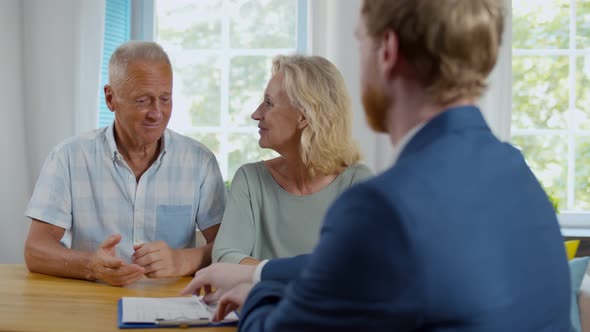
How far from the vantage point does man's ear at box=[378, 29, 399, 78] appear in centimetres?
101

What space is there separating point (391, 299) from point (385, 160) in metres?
2.99

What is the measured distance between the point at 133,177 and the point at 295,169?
0.56 metres

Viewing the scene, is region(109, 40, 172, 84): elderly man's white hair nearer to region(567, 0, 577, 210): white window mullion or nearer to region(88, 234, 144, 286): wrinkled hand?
region(88, 234, 144, 286): wrinkled hand

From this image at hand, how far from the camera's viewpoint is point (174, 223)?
248cm

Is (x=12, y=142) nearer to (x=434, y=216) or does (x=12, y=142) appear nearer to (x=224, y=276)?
(x=224, y=276)

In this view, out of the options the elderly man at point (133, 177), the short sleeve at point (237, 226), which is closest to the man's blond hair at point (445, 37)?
the short sleeve at point (237, 226)

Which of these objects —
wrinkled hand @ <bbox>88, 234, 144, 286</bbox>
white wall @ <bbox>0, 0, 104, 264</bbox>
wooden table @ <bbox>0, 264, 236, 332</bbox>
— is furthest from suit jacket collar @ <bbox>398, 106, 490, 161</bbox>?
white wall @ <bbox>0, 0, 104, 264</bbox>

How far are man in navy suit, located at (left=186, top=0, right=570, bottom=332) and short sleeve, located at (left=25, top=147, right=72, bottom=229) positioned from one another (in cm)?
141

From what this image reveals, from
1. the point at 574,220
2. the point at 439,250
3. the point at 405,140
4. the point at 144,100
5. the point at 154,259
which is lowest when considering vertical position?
the point at 574,220

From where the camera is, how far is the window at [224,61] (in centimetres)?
418

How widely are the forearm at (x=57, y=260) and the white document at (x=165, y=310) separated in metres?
0.33

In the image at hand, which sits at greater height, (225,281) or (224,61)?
(224,61)

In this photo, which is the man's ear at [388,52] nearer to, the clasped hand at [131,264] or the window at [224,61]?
the clasped hand at [131,264]

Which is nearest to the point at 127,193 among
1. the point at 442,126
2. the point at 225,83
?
the point at 442,126
